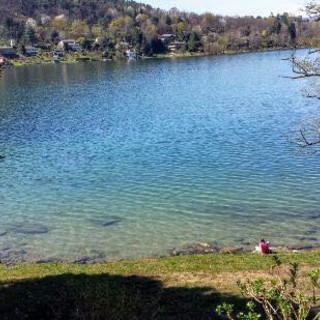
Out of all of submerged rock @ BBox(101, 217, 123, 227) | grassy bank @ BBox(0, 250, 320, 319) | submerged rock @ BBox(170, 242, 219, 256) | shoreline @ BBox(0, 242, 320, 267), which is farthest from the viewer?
submerged rock @ BBox(101, 217, 123, 227)

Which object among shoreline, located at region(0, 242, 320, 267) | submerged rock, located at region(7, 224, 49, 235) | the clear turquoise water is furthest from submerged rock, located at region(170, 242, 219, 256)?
submerged rock, located at region(7, 224, 49, 235)

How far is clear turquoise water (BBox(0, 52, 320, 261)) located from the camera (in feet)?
97.6

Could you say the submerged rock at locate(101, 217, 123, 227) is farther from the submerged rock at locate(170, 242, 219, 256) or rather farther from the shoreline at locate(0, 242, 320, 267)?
the submerged rock at locate(170, 242, 219, 256)

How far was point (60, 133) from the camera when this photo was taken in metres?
64.5

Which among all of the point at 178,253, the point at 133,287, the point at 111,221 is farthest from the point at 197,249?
the point at 133,287

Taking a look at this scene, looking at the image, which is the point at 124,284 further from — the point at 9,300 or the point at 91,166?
the point at 91,166

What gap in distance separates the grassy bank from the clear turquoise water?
5.36 meters

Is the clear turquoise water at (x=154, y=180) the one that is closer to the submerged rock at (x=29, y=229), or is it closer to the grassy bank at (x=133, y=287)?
the submerged rock at (x=29, y=229)

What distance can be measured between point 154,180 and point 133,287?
2251 cm

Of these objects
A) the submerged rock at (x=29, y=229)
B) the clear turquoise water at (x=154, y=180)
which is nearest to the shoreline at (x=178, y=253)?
the clear turquoise water at (x=154, y=180)

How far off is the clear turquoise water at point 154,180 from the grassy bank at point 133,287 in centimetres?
536

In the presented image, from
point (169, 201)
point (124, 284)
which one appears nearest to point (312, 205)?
point (169, 201)

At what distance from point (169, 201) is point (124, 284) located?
56.2 feet

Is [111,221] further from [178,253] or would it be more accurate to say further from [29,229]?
[178,253]
